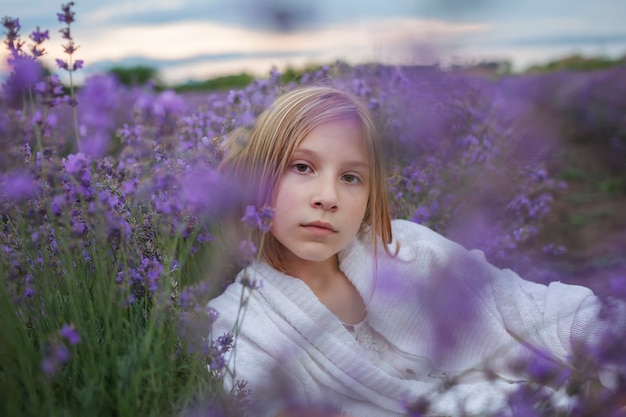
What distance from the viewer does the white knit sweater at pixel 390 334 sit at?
171 centimetres

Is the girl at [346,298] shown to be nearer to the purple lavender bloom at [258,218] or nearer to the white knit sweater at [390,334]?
Answer: the white knit sweater at [390,334]

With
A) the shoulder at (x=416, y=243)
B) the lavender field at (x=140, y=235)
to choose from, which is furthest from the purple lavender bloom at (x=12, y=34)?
the shoulder at (x=416, y=243)

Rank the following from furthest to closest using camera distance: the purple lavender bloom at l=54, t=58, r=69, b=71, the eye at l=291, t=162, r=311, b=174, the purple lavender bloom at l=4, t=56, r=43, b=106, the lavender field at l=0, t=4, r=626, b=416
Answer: the eye at l=291, t=162, r=311, b=174 < the purple lavender bloom at l=54, t=58, r=69, b=71 < the purple lavender bloom at l=4, t=56, r=43, b=106 < the lavender field at l=0, t=4, r=626, b=416

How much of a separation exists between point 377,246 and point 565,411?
0.97 m

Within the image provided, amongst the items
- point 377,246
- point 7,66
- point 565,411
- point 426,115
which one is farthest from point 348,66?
point 565,411

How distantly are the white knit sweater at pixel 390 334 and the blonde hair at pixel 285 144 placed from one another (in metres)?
0.14

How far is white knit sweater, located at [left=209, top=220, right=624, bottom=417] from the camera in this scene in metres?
1.71

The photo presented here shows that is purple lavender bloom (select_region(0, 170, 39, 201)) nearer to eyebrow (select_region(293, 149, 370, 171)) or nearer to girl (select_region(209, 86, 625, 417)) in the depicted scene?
girl (select_region(209, 86, 625, 417))

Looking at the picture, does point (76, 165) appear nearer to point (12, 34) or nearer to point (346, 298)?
point (12, 34)

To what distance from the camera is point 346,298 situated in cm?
213

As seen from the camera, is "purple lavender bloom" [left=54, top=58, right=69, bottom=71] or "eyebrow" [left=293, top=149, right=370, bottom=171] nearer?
"purple lavender bloom" [left=54, top=58, right=69, bottom=71]

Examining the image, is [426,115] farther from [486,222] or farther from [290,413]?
[290,413]

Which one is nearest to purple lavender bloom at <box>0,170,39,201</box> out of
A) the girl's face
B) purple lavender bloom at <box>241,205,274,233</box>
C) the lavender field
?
the lavender field

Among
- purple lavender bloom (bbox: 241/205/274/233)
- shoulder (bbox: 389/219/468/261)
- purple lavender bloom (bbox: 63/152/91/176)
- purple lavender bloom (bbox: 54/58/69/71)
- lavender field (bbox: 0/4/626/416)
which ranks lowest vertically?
shoulder (bbox: 389/219/468/261)
